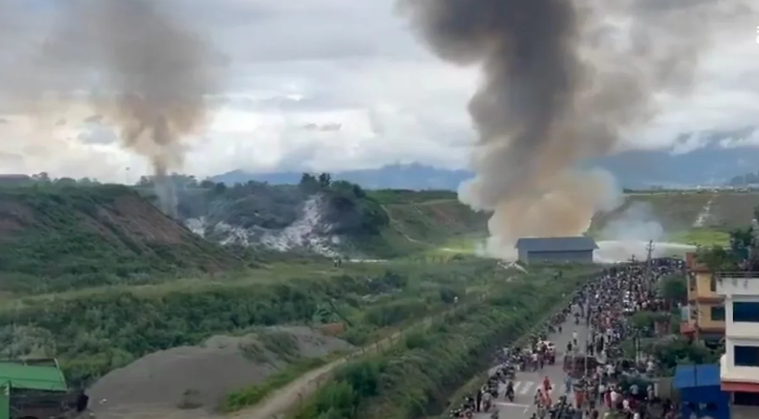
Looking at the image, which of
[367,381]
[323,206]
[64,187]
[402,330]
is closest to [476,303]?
[402,330]

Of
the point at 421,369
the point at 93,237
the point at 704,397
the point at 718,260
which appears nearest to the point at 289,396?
the point at 421,369

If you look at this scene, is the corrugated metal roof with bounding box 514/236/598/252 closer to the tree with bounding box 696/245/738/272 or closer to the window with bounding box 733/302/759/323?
the tree with bounding box 696/245/738/272

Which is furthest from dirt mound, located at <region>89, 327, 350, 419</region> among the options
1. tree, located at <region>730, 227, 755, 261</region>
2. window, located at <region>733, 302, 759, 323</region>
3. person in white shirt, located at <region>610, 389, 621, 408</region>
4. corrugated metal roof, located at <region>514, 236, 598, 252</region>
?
corrugated metal roof, located at <region>514, 236, 598, 252</region>

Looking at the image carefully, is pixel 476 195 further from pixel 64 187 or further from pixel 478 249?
pixel 64 187

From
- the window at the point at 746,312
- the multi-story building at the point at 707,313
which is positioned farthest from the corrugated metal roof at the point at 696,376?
the multi-story building at the point at 707,313

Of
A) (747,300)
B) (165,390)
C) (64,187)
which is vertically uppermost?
(64,187)

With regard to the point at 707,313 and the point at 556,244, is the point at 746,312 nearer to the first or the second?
the point at 707,313
